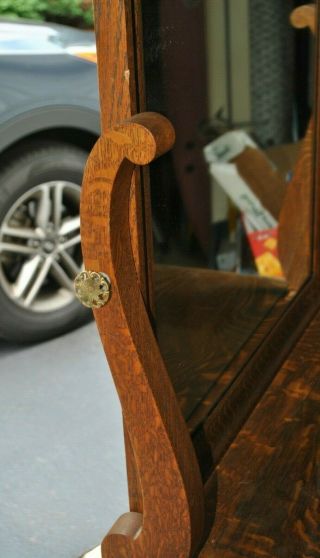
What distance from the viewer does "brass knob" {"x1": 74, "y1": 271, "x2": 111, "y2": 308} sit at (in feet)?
2.27

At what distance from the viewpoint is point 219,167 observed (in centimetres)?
164

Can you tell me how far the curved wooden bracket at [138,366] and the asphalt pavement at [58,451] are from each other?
0.54m

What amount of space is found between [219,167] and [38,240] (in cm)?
69

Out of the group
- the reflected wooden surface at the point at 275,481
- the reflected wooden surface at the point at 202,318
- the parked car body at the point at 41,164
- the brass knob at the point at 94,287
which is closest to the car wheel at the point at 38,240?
the parked car body at the point at 41,164

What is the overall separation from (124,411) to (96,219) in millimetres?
218

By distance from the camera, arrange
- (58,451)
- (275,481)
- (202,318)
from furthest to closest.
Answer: (58,451) < (202,318) < (275,481)

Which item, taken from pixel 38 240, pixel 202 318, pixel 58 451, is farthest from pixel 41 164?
pixel 202 318

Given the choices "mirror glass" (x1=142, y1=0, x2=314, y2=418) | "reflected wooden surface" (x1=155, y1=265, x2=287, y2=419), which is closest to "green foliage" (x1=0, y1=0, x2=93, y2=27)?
"mirror glass" (x1=142, y1=0, x2=314, y2=418)

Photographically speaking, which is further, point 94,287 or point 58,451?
point 58,451

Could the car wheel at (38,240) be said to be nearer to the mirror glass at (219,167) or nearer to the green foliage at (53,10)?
the mirror glass at (219,167)

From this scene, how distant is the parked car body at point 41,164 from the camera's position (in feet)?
6.44

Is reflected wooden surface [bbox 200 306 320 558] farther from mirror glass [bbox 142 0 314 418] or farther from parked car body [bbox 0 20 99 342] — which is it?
parked car body [bbox 0 20 99 342]

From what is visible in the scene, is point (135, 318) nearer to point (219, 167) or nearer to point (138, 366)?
point (138, 366)

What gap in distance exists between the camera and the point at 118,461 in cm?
157
